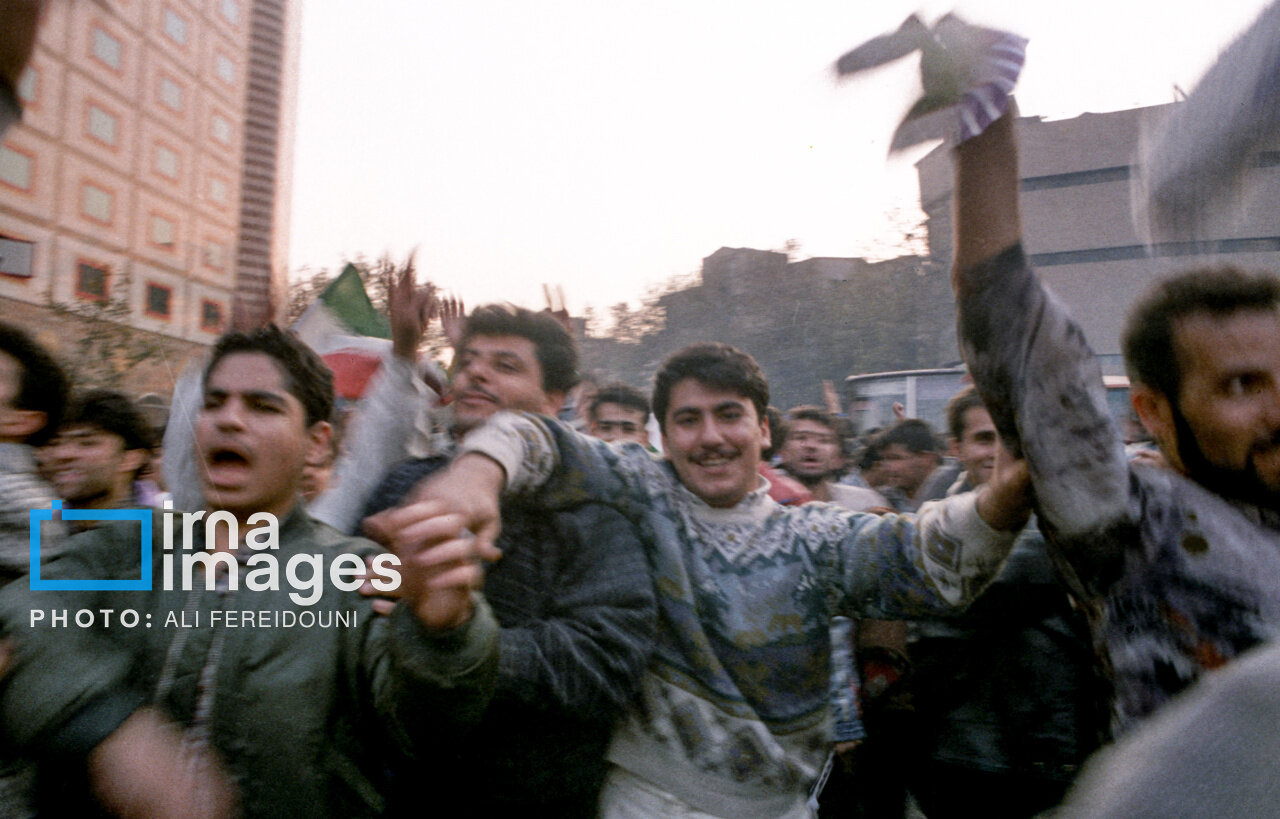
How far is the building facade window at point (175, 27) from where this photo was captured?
172cm

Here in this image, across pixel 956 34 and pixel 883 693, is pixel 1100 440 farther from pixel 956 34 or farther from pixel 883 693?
pixel 883 693

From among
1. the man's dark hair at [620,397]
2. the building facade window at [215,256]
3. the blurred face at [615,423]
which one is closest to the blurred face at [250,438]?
the building facade window at [215,256]

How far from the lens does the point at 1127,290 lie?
1527mm

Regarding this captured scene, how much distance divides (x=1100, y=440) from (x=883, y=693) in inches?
44.9

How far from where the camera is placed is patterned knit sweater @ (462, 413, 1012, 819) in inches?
59.3

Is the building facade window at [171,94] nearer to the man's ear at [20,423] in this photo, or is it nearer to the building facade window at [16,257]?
the building facade window at [16,257]

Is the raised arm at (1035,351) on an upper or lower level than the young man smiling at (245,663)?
upper

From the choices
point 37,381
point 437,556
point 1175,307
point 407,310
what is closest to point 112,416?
point 37,381

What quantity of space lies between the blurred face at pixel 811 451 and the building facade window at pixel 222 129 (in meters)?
2.77

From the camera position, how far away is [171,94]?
183 centimetres

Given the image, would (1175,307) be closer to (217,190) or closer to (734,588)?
(734,588)

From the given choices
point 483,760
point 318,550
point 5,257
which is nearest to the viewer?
point 318,550

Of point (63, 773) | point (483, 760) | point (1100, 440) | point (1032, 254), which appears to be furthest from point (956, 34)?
point (63, 773)

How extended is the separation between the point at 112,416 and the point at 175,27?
1.14 m
